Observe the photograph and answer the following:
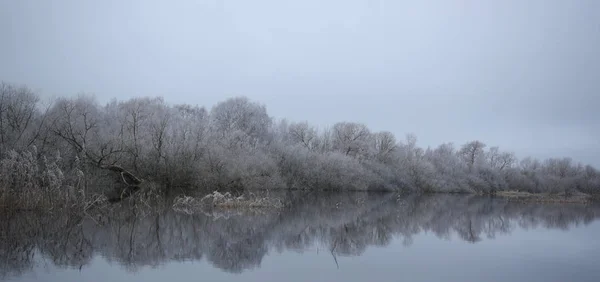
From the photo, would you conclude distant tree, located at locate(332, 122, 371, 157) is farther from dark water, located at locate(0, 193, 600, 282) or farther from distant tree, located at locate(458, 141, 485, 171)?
dark water, located at locate(0, 193, 600, 282)

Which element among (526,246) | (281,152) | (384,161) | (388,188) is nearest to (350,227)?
(526,246)

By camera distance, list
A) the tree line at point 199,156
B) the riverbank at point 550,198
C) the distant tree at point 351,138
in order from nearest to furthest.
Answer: the tree line at point 199,156 < the riverbank at point 550,198 < the distant tree at point 351,138

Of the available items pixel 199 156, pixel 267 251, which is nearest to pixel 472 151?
pixel 199 156

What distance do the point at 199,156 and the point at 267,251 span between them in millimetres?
31302

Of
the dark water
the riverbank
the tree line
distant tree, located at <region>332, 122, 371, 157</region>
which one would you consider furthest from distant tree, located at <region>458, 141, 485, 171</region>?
the dark water

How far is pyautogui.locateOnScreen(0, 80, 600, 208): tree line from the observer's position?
24297mm

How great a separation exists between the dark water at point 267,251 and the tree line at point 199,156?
4.41 meters

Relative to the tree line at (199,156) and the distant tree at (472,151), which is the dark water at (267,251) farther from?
the distant tree at (472,151)

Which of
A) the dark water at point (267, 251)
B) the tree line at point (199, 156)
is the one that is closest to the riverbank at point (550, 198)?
the tree line at point (199, 156)

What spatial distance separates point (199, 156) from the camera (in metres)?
41.5

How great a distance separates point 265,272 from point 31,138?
28503 mm

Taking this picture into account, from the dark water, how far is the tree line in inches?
174

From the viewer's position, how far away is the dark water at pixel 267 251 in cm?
879

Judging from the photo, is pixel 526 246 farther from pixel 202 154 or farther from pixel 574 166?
pixel 574 166
